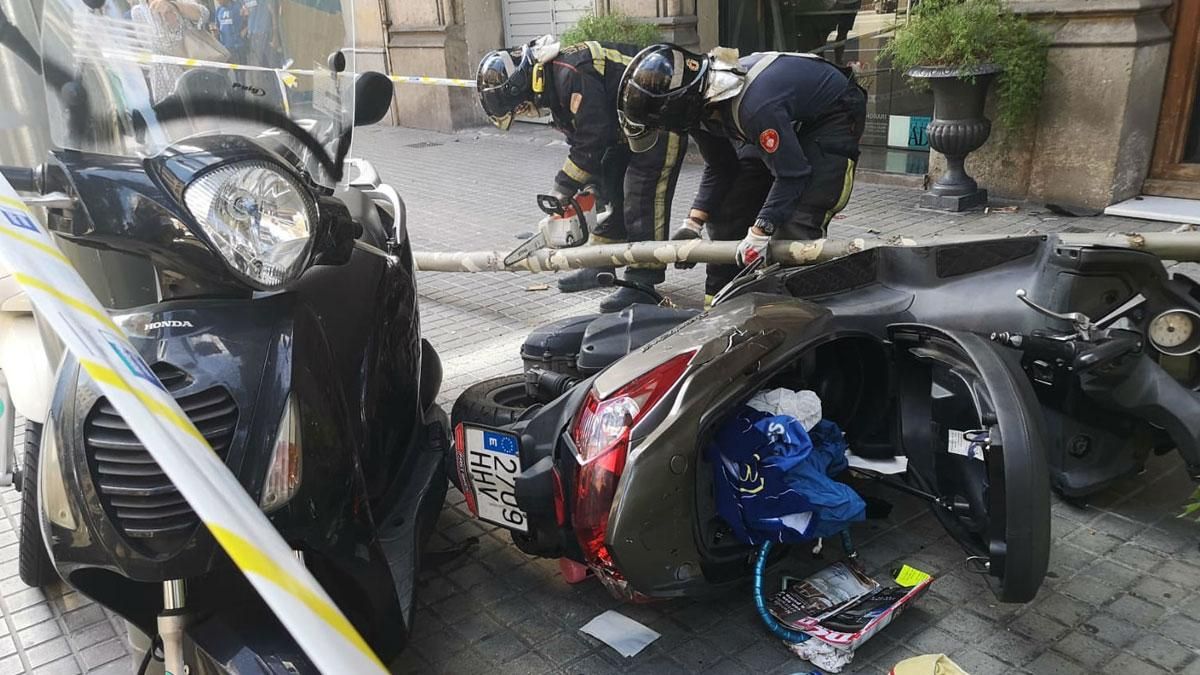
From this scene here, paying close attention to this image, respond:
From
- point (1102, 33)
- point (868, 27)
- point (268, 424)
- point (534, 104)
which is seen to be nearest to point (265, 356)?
point (268, 424)

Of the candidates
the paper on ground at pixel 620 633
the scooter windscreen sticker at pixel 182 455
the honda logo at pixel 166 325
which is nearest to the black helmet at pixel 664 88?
the paper on ground at pixel 620 633

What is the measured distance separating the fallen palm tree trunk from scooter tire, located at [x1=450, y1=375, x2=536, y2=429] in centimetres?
141

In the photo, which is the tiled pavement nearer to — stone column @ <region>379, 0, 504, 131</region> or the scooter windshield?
the scooter windshield

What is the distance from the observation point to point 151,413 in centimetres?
123

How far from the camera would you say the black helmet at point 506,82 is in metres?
5.66

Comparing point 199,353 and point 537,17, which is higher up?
point 537,17

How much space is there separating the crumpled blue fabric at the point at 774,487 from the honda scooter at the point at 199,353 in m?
0.88

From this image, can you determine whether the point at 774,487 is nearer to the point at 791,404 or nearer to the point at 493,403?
the point at 791,404

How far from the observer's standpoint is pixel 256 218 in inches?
77.1

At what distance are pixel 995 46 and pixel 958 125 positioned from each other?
24.2 inches

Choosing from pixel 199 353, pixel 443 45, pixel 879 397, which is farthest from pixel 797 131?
pixel 443 45

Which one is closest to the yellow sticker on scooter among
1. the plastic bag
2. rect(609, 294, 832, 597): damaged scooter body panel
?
the plastic bag

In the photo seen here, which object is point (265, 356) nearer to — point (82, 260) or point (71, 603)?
point (82, 260)

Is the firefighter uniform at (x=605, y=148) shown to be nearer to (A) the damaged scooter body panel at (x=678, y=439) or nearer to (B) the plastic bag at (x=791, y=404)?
(B) the plastic bag at (x=791, y=404)
